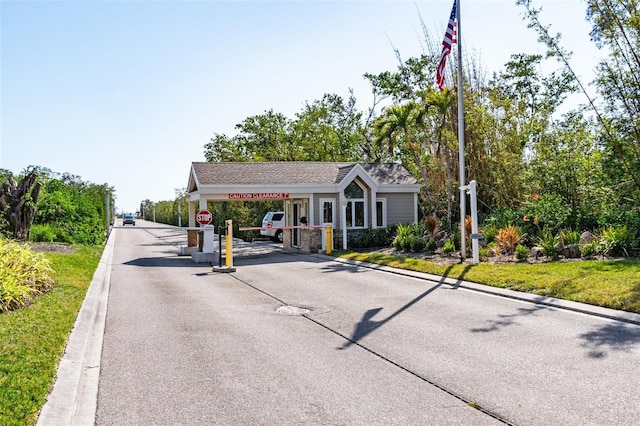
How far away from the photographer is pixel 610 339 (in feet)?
24.0

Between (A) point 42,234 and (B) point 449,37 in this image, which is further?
(A) point 42,234

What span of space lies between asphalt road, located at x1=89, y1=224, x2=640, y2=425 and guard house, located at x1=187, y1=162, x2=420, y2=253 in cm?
1156

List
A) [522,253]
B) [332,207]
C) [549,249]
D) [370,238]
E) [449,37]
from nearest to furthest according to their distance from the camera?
[549,249], [522,253], [449,37], [370,238], [332,207]

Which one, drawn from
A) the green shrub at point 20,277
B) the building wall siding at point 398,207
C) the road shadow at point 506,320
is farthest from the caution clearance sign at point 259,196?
the road shadow at point 506,320

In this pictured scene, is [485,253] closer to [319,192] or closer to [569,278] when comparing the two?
[569,278]

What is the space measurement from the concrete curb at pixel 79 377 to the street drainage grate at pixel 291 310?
9.98 ft

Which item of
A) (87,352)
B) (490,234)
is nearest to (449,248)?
(490,234)

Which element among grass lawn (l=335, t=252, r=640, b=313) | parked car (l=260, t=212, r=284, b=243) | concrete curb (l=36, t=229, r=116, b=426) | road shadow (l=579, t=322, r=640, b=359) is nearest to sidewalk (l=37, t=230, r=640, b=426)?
concrete curb (l=36, t=229, r=116, b=426)

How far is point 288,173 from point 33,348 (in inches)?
755

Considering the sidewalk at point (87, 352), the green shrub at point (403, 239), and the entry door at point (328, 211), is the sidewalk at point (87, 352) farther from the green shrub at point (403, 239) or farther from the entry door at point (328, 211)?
the entry door at point (328, 211)

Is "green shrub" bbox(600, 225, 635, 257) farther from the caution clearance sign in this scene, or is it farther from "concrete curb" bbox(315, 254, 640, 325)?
the caution clearance sign

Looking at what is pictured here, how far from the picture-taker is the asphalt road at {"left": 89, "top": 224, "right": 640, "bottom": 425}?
489 centimetres

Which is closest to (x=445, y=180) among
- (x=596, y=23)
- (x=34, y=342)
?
(x=596, y=23)

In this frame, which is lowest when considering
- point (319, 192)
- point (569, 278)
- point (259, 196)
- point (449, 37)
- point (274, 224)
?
point (569, 278)
